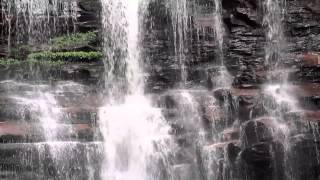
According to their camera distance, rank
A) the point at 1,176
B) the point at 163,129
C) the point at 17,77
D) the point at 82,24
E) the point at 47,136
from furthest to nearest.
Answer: the point at 82,24 < the point at 17,77 < the point at 163,129 < the point at 47,136 < the point at 1,176

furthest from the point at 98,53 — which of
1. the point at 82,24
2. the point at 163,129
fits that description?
the point at 163,129

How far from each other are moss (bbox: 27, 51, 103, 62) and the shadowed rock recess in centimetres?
4

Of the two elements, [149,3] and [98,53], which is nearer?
[98,53]

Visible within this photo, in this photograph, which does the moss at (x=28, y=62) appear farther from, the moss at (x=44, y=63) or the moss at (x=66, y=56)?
the moss at (x=66, y=56)

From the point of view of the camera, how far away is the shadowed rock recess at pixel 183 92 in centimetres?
1577

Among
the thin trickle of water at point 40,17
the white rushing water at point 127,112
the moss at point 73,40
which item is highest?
the thin trickle of water at point 40,17

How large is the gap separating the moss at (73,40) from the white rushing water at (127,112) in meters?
0.60

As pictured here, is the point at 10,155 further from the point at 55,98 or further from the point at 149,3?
the point at 149,3

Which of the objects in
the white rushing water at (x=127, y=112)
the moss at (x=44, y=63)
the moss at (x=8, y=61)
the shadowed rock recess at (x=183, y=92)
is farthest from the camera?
the moss at (x=44, y=63)

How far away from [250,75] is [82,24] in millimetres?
6347

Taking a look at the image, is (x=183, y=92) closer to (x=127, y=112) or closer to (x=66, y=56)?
(x=127, y=112)

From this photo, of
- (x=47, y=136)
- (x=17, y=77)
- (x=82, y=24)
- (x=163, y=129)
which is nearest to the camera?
(x=47, y=136)

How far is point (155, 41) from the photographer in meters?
20.4

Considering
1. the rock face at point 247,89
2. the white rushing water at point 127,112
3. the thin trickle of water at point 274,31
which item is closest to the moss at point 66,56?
the white rushing water at point 127,112
